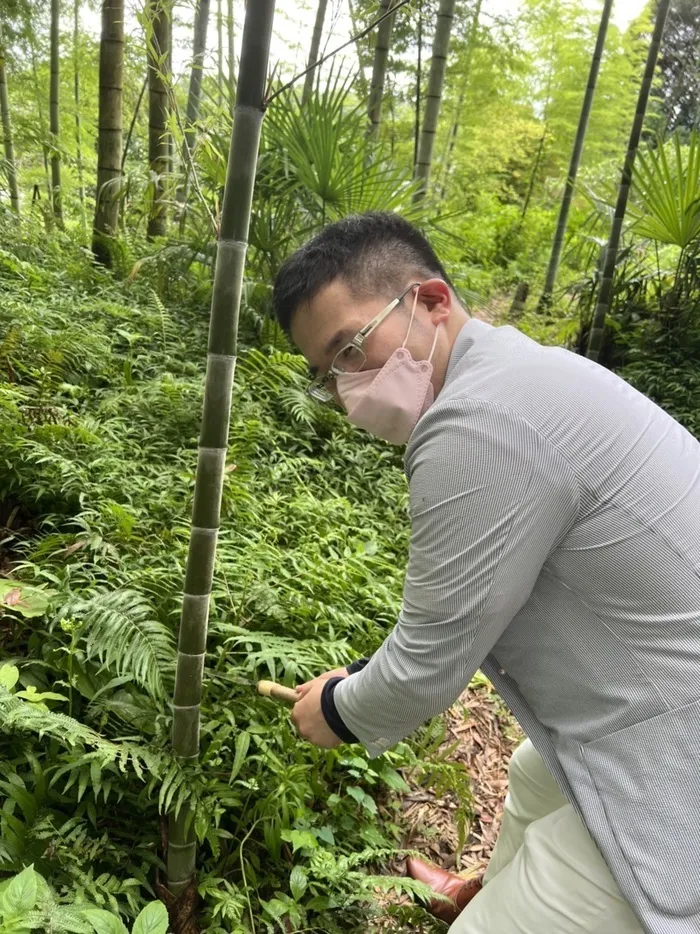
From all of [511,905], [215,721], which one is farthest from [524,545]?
[215,721]

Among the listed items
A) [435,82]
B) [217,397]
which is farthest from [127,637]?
[435,82]

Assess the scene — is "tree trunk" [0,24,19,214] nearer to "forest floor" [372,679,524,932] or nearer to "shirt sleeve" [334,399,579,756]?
"forest floor" [372,679,524,932]

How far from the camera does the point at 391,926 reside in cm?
183

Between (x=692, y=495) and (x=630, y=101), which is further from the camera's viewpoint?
(x=630, y=101)

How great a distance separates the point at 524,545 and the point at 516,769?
988mm

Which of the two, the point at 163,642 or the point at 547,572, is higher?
the point at 547,572

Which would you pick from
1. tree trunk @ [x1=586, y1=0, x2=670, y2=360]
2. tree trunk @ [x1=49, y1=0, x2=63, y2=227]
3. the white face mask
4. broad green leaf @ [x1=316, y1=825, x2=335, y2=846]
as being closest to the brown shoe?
broad green leaf @ [x1=316, y1=825, x2=335, y2=846]

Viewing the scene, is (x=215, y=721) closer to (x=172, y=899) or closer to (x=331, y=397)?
(x=172, y=899)

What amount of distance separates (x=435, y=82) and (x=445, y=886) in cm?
582

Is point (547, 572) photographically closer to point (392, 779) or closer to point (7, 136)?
point (392, 779)

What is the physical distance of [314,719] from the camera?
4.43ft

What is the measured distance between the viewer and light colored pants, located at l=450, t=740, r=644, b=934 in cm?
118

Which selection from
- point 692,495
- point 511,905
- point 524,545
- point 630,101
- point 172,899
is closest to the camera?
point 524,545

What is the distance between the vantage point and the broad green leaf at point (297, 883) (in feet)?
5.61
